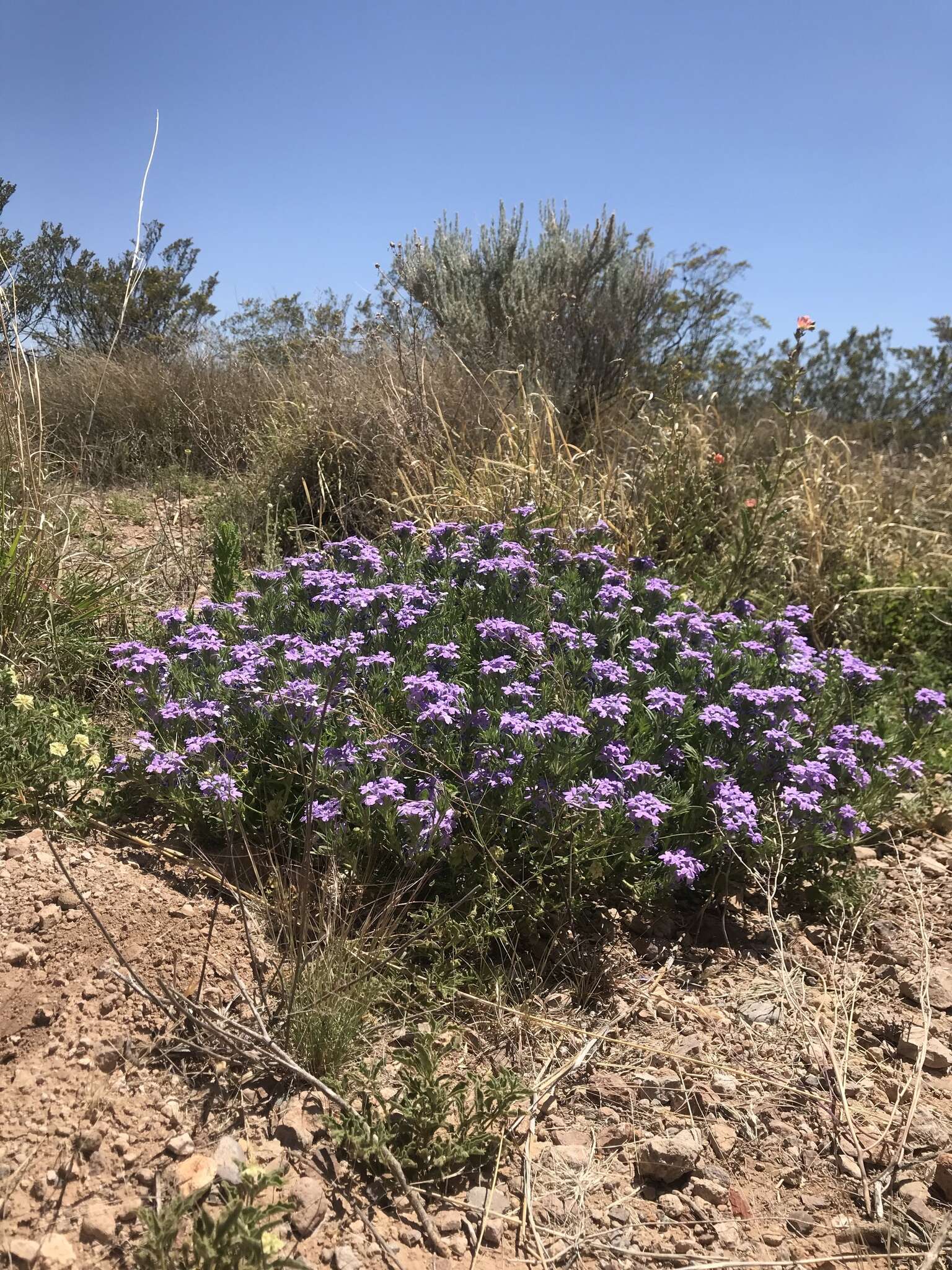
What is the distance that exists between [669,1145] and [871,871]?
1.42 meters

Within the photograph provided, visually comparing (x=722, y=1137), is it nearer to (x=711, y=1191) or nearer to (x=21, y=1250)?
(x=711, y=1191)

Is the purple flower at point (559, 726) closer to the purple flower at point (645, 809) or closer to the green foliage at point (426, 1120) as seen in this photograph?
the purple flower at point (645, 809)

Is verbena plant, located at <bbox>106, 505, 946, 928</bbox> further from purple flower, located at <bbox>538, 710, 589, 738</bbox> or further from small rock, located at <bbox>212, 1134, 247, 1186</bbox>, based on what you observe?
small rock, located at <bbox>212, 1134, 247, 1186</bbox>

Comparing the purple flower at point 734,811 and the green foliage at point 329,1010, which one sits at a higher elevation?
the purple flower at point 734,811

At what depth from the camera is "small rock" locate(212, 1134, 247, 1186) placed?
1.66m

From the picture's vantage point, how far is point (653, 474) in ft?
17.9

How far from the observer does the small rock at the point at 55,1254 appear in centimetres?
148

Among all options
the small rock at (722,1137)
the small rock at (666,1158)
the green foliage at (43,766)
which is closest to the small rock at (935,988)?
the small rock at (722,1137)

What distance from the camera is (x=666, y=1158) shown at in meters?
1.86

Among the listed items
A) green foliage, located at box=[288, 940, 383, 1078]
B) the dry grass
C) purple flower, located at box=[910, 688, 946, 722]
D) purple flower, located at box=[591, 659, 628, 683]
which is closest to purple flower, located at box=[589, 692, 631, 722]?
purple flower, located at box=[591, 659, 628, 683]

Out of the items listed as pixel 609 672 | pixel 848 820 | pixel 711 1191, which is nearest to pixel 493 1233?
pixel 711 1191

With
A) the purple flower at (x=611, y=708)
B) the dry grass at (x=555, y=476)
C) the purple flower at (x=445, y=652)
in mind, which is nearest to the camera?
the purple flower at (x=611, y=708)

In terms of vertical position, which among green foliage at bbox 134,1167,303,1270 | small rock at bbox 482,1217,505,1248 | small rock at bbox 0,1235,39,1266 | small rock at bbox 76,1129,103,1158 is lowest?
small rock at bbox 482,1217,505,1248

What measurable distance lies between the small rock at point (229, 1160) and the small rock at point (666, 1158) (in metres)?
0.88
